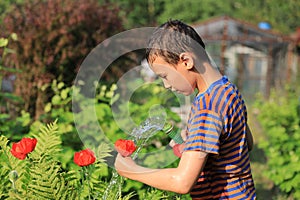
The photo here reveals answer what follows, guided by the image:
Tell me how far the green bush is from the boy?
230 cm

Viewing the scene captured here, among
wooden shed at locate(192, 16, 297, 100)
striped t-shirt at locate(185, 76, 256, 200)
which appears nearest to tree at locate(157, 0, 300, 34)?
wooden shed at locate(192, 16, 297, 100)

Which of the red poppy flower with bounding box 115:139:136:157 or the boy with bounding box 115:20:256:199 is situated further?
the red poppy flower with bounding box 115:139:136:157

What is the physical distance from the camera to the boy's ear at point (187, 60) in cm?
162

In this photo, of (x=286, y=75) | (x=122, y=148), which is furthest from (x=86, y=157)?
(x=286, y=75)

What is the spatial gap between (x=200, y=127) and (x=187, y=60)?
0.24m

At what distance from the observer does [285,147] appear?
4.10 metres

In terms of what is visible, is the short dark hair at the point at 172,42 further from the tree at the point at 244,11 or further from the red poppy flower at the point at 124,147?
the tree at the point at 244,11

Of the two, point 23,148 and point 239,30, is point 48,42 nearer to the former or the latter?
point 23,148

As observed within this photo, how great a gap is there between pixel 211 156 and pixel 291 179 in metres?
2.55

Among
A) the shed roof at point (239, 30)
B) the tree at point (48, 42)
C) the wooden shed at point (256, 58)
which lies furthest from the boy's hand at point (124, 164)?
the shed roof at point (239, 30)

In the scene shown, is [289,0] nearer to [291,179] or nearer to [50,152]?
[291,179]

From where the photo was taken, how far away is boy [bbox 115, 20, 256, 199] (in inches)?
60.9

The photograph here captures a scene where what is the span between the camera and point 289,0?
58.6 ft

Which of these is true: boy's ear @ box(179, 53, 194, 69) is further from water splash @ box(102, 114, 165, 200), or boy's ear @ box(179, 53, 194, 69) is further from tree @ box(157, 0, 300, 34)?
tree @ box(157, 0, 300, 34)
